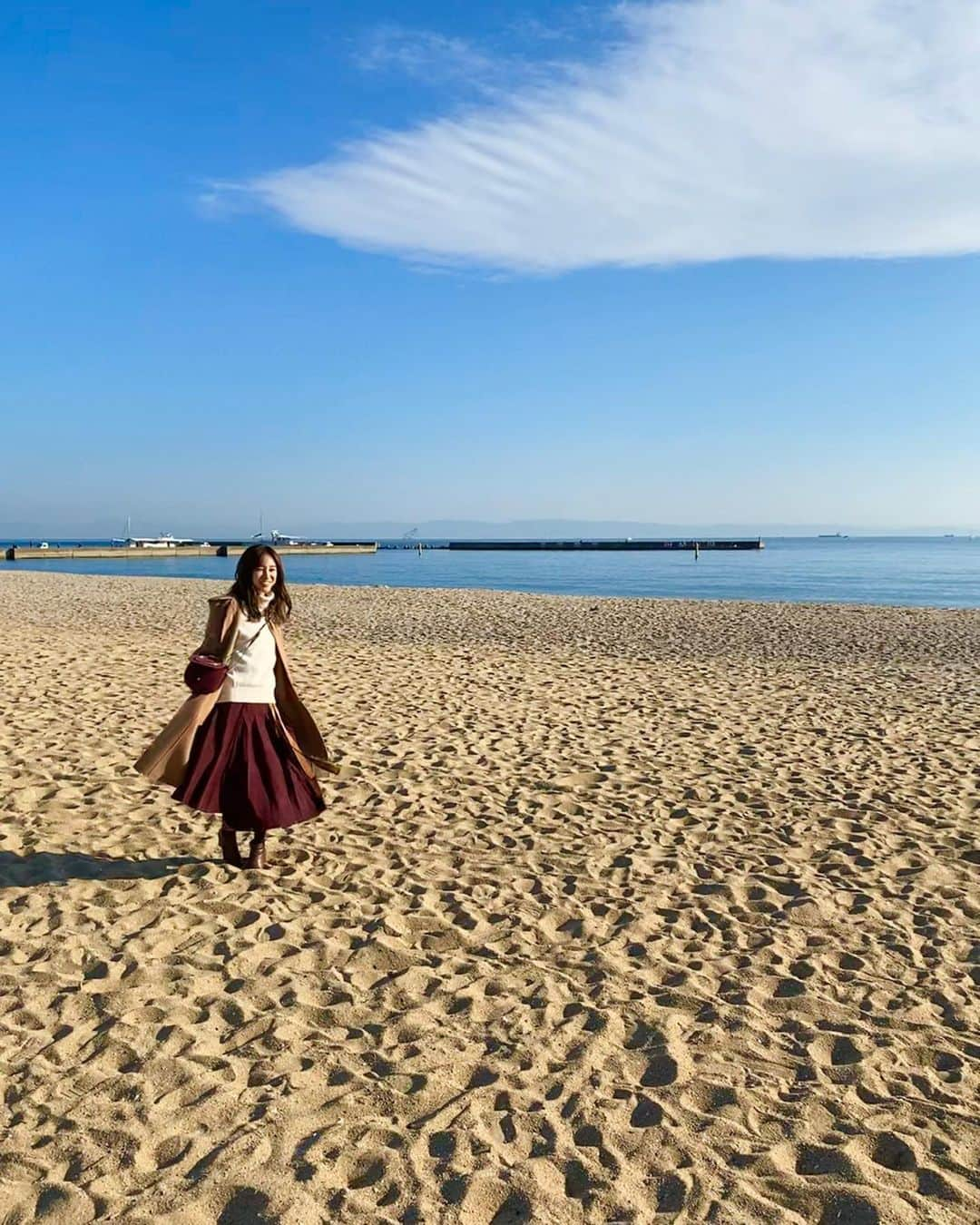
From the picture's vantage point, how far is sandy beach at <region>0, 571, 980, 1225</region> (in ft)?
9.81

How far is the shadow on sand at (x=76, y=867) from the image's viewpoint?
5336mm

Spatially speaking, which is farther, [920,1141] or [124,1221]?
[920,1141]

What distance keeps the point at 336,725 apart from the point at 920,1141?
23.1 feet

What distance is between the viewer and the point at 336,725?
9570 millimetres

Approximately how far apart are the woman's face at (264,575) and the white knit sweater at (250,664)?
0.25 feet

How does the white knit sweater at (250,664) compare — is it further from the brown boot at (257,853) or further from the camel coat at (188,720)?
the brown boot at (257,853)

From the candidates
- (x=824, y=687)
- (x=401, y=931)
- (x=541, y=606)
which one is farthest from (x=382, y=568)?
(x=401, y=931)

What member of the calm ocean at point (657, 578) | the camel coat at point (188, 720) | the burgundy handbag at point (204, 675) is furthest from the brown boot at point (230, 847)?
the calm ocean at point (657, 578)

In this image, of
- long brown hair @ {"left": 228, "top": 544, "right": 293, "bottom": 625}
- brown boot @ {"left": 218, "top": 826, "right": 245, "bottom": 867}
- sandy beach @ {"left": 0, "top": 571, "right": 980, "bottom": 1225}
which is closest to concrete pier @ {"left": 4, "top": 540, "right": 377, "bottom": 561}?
sandy beach @ {"left": 0, "top": 571, "right": 980, "bottom": 1225}

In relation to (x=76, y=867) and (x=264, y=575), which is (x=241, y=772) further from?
(x=76, y=867)

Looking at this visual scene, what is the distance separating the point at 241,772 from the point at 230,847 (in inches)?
23.0

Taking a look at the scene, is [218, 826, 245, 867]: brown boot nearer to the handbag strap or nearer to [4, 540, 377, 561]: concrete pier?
the handbag strap

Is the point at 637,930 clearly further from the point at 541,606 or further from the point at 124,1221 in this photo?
the point at 541,606

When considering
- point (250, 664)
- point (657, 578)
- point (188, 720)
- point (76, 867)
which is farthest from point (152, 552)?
point (188, 720)
